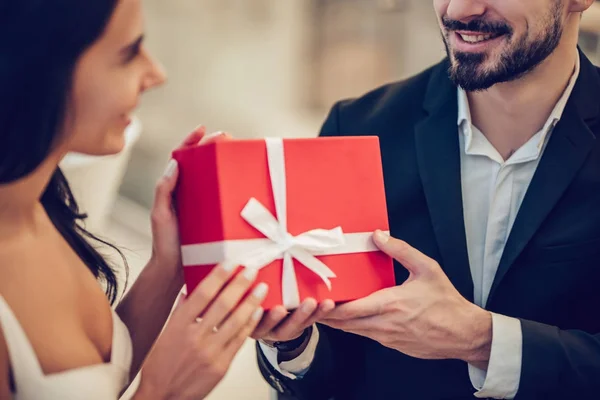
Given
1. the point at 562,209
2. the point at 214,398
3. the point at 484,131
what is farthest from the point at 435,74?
the point at 214,398

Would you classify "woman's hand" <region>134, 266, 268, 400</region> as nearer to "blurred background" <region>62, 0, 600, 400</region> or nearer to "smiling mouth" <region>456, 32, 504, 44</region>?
"smiling mouth" <region>456, 32, 504, 44</region>

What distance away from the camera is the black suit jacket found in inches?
44.7

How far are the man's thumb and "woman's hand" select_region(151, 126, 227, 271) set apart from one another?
247mm

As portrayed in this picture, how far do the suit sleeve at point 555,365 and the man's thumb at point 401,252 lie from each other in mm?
237

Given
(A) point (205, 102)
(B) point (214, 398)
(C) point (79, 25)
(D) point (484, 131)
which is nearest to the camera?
(C) point (79, 25)

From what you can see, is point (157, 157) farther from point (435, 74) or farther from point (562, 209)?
point (562, 209)

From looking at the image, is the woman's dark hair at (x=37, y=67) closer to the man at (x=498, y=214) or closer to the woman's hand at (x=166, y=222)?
the woman's hand at (x=166, y=222)

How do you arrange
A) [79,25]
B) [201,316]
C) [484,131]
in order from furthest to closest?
[484,131] < [201,316] < [79,25]

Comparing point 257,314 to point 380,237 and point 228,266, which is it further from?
point 380,237

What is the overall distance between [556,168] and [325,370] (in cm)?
54

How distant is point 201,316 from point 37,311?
0.58ft

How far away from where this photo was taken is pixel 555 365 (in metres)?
1.12

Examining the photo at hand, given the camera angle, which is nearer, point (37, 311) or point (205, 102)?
point (37, 311)

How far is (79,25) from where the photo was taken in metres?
0.67
